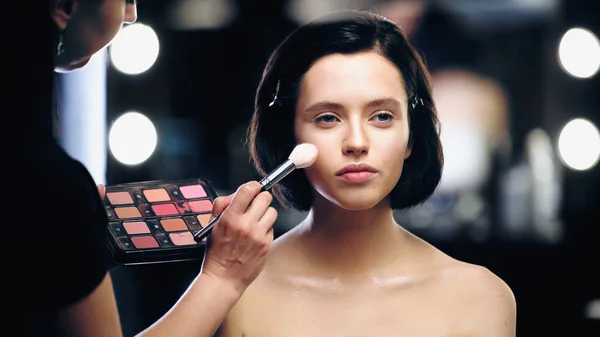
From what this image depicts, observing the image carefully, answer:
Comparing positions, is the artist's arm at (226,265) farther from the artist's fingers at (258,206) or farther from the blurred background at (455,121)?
the blurred background at (455,121)

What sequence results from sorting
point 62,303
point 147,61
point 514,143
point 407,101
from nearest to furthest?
point 62,303 < point 407,101 < point 147,61 < point 514,143

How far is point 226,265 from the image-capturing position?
1.96ft

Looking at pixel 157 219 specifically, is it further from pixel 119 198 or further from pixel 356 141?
pixel 356 141

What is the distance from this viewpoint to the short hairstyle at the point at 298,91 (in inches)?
28.2

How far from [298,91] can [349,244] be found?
0.55 ft

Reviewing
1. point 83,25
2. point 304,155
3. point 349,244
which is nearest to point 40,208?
point 83,25

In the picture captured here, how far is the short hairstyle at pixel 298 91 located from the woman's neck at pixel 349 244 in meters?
0.03

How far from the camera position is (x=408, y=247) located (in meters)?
0.76

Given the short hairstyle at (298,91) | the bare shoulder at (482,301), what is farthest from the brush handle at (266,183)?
the bare shoulder at (482,301)

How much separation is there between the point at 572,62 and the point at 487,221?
323 mm

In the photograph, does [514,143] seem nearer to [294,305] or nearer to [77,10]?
[294,305]

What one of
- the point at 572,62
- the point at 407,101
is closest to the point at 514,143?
the point at 572,62

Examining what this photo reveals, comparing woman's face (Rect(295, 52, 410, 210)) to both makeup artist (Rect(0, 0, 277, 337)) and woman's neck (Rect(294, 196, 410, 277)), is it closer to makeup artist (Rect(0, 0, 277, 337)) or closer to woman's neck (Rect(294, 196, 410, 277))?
woman's neck (Rect(294, 196, 410, 277))

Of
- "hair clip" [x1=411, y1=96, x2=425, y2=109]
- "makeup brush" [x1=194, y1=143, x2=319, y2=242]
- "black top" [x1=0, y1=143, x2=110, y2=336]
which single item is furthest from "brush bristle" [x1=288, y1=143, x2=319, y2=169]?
"black top" [x1=0, y1=143, x2=110, y2=336]
